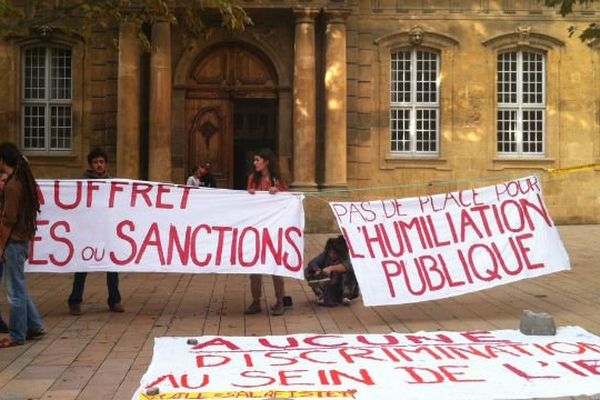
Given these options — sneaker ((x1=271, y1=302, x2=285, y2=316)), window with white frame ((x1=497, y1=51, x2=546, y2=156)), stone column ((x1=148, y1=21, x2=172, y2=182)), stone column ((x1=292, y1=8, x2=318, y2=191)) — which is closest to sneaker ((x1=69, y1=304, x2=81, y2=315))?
sneaker ((x1=271, y1=302, x2=285, y2=316))

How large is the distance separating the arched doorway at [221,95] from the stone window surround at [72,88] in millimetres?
3128

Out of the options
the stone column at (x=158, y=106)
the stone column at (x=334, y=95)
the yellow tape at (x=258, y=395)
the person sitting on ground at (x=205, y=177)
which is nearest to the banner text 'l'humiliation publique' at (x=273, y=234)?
the yellow tape at (x=258, y=395)

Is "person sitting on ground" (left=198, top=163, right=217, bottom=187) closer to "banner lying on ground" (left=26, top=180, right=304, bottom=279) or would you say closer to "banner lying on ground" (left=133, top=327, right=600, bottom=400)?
"banner lying on ground" (left=26, top=180, right=304, bottom=279)

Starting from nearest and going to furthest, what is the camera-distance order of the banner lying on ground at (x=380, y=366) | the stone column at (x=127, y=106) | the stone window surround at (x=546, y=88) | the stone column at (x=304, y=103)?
the banner lying on ground at (x=380, y=366) → the stone column at (x=127, y=106) → the stone column at (x=304, y=103) → the stone window surround at (x=546, y=88)

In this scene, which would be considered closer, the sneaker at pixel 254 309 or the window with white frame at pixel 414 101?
the sneaker at pixel 254 309

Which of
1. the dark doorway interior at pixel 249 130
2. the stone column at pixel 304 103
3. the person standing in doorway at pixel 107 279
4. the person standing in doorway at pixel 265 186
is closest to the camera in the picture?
the person standing in doorway at pixel 107 279

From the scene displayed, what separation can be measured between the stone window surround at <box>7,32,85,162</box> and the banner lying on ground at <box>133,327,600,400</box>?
15328 millimetres

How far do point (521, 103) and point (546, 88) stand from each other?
84cm

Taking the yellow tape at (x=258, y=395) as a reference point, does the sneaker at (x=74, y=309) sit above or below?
above

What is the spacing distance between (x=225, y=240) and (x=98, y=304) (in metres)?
2.12

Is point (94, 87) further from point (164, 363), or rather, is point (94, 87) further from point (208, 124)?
point (164, 363)

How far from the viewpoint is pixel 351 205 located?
374 inches

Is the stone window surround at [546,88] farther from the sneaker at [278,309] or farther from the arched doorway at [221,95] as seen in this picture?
the sneaker at [278,309]

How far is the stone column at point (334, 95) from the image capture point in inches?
806
